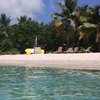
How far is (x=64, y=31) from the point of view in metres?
44.2

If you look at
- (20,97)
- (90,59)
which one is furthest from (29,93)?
(90,59)

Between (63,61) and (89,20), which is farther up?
(89,20)

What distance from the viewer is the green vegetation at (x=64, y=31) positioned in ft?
117

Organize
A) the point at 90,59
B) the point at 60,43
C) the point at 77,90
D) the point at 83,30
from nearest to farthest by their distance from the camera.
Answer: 1. the point at 77,90
2. the point at 90,59
3. the point at 83,30
4. the point at 60,43

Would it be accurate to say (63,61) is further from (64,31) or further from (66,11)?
(64,31)

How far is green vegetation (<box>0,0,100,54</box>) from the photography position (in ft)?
117

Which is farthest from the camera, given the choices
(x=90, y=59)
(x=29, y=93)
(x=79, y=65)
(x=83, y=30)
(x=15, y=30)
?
(x=15, y=30)

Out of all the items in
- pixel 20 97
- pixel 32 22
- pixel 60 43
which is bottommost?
pixel 20 97

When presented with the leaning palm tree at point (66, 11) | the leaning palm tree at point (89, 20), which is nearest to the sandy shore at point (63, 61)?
the leaning palm tree at point (89, 20)

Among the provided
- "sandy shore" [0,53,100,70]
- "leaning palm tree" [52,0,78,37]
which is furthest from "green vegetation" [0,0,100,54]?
"sandy shore" [0,53,100,70]

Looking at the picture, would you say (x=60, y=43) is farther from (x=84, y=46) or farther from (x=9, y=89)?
(x=9, y=89)

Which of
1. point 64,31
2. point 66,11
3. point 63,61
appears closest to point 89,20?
point 66,11

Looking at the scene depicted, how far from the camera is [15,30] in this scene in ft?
174

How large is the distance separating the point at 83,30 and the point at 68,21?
4.99 metres
